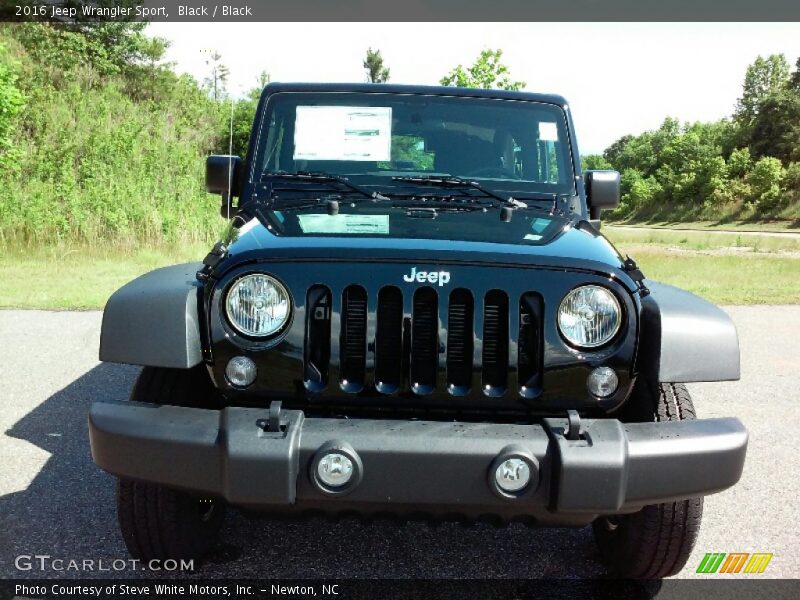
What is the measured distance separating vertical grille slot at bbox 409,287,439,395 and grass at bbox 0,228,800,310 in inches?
274

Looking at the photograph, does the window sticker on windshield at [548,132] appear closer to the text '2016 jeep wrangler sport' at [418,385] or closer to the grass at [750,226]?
the text '2016 jeep wrangler sport' at [418,385]

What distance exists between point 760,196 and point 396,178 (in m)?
52.9

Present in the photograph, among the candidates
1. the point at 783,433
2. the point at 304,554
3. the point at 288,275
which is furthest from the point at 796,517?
the point at 288,275

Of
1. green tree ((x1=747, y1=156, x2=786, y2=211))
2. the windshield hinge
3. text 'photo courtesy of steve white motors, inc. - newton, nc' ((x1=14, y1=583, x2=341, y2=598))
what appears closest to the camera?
the windshield hinge

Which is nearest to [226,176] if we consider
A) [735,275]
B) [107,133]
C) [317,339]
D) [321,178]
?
[321,178]

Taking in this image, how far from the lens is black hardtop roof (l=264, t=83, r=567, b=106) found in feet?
12.6

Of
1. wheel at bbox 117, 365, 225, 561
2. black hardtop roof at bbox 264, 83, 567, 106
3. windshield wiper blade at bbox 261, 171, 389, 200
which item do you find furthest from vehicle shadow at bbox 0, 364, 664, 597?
black hardtop roof at bbox 264, 83, 567, 106

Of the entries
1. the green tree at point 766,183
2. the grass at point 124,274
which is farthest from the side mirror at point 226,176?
the green tree at point 766,183

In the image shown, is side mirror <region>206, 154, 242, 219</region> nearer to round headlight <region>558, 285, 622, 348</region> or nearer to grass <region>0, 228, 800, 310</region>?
round headlight <region>558, 285, 622, 348</region>

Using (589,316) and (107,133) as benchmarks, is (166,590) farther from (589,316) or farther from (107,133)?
(107,133)

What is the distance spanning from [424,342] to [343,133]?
4.81ft

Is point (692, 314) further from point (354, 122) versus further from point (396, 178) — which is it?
point (354, 122)

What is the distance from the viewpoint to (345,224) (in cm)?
288

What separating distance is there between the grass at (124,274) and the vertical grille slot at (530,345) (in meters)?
7.12
